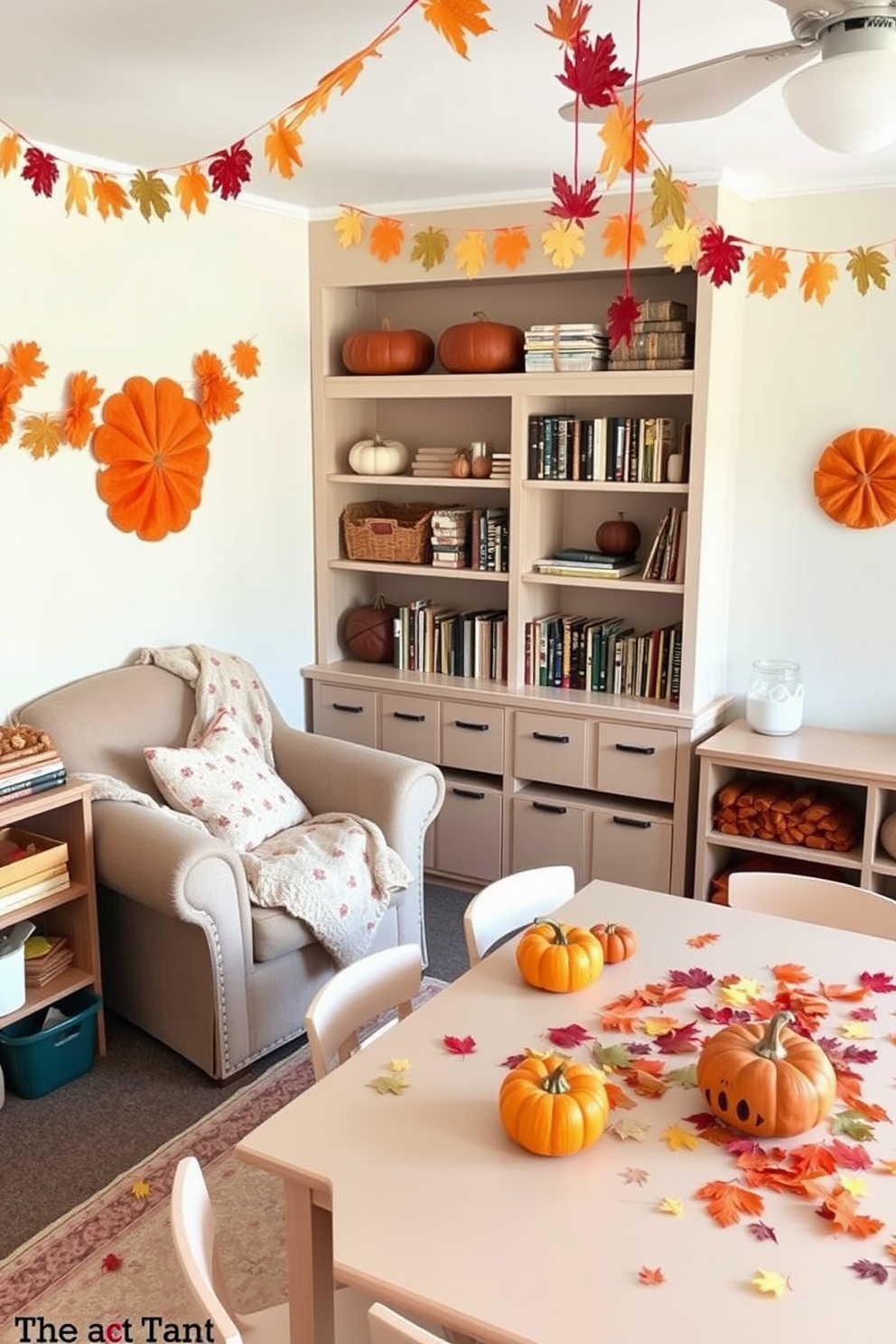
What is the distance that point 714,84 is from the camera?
2057mm

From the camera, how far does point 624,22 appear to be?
93.4 inches

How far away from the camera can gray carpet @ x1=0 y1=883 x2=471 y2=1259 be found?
8.82ft

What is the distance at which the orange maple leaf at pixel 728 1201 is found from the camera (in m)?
1.55

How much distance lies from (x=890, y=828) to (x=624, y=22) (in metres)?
2.45

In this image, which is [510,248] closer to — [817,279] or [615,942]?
[817,279]

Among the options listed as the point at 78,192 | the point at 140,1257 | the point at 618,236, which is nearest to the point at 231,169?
the point at 78,192

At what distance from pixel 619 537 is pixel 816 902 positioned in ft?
6.28

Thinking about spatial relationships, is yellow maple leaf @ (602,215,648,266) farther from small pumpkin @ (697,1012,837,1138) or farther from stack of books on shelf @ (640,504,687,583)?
small pumpkin @ (697,1012,837,1138)

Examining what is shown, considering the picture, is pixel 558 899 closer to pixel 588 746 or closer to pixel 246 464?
pixel 588 746

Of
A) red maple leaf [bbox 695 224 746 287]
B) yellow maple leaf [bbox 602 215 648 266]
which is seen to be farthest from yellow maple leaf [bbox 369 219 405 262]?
red maple leaf [bbox 695 224 746 287]

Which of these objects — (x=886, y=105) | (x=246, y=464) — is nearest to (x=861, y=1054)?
(x=886, y=105)

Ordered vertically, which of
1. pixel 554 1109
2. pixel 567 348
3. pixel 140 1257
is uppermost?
pixel 567 348

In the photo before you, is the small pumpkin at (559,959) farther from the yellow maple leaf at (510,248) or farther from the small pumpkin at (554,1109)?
the yellow maple leaf at (510,248)

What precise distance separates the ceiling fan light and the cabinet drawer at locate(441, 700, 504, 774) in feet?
8.71
